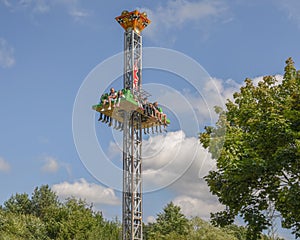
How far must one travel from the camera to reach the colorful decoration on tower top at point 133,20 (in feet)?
86.1

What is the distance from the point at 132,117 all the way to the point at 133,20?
589cm

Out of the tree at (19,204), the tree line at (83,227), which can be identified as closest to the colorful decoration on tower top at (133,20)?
the tree line at (83,227)

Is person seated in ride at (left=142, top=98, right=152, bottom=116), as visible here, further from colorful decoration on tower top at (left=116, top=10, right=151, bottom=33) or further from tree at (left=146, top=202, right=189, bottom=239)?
tree at (left=146, top=202, right=189, bottom=239)

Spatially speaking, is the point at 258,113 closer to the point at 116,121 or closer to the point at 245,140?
the point at 245,140

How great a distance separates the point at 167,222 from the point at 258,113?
36.4 meters

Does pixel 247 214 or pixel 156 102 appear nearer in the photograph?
pixel 247 214

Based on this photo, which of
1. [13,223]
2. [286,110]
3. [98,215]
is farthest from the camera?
[98,215]

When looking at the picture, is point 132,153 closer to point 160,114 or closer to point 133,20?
point 160,114

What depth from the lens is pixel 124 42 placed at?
86.9 ft

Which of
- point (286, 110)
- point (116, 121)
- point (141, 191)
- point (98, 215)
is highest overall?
point (98, 215)

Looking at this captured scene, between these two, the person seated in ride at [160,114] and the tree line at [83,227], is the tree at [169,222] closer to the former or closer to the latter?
the tree line at [83,227]

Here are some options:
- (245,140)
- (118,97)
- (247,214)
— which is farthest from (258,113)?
(118,97)

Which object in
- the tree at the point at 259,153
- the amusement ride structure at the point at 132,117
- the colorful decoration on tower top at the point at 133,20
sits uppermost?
the colorful decoration on tower top at the point at 133,20

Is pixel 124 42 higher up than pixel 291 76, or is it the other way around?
pixel 124 42
